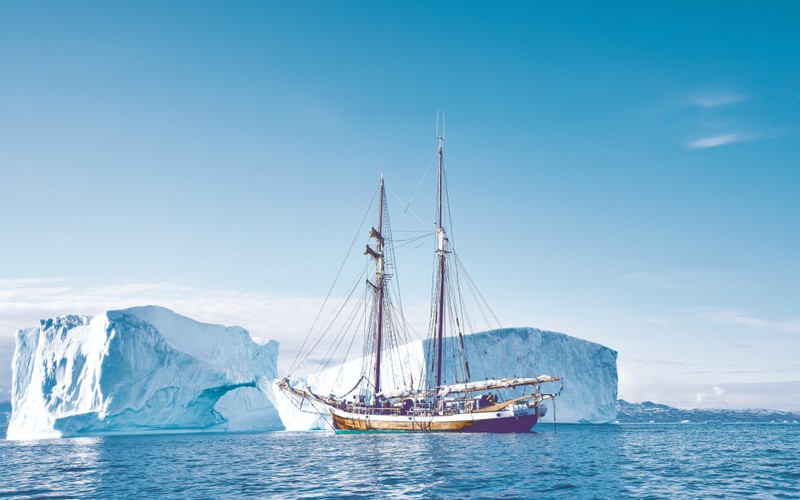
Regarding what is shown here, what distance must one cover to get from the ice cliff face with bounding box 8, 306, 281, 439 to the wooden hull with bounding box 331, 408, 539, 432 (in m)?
18.2

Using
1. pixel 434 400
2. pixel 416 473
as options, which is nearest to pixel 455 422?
pixel 434 400

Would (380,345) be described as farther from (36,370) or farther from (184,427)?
(36,370)

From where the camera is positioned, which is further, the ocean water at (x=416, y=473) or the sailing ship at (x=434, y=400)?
the sailing ship at (x=434, y=400)

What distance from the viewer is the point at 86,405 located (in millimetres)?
60125

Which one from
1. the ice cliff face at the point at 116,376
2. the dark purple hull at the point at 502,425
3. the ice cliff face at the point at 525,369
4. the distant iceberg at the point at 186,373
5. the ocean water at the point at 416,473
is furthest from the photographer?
the ice cliff face at the point at 525,369

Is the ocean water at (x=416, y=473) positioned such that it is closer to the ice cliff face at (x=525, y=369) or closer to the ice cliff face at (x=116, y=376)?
the ice cliff face at (x=116, y=376)

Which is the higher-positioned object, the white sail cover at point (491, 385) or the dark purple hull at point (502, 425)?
the white sail cover at point (491, 385)

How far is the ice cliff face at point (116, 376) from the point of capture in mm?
60500

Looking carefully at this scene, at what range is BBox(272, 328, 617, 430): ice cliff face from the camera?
73.9 metres

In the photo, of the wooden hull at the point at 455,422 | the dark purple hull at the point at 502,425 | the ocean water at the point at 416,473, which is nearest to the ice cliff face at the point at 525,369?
the wooden hull at the point at 455,422

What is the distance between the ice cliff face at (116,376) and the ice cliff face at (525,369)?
854cm

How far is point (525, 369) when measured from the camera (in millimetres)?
77312

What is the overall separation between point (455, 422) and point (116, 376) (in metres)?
33.5

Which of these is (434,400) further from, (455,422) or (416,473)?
(416,473)
